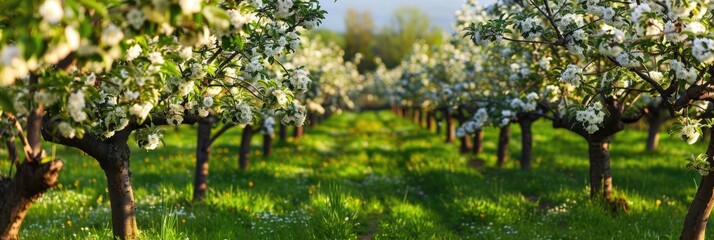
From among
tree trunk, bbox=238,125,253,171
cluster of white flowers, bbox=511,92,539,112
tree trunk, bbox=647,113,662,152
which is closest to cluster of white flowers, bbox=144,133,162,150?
cluster of white flowers, bbox=511,92,539,112

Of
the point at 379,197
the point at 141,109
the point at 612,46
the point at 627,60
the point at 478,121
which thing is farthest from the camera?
the point at 379,197

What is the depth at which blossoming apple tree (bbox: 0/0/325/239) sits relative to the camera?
3.51 metres

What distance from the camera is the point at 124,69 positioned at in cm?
480

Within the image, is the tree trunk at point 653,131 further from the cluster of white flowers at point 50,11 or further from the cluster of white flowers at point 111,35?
the cluster of white flowers at point 50,11

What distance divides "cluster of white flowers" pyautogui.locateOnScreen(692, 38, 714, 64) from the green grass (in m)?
4.35

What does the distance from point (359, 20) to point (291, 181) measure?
8683cm

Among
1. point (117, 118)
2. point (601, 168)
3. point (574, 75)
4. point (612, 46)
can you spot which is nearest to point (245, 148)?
point (601, 168)

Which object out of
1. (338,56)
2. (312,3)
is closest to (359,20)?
(338,56)

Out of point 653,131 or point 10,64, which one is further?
point 653,131

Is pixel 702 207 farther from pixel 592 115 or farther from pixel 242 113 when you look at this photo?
pixel 242 113

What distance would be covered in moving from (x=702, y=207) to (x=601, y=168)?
3599 millimetres

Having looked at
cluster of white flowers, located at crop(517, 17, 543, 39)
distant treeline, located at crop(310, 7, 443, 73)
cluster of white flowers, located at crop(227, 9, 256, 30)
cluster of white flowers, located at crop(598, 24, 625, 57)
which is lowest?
cluster of white flowers, located at crop(598, 24, 625, 57)

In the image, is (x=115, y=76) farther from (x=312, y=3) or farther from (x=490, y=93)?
(x=490, y=93)

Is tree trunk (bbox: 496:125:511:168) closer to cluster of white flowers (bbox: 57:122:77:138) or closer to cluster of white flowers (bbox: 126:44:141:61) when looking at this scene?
cluster of white flowers (bbox: 126:44:141:61)
